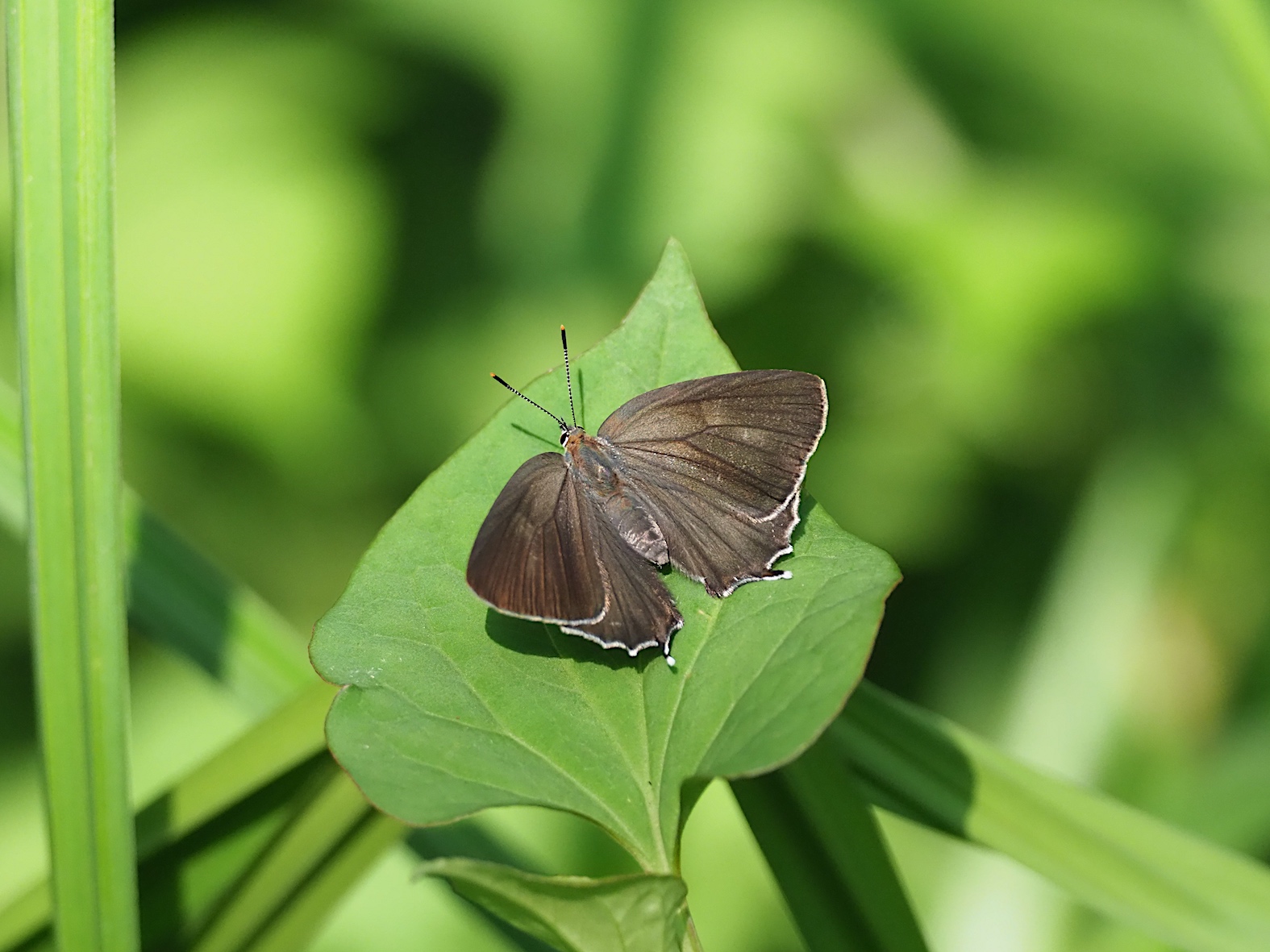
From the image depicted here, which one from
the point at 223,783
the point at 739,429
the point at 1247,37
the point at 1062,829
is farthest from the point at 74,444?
the point at 1247,37

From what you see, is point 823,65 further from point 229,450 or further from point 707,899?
point 707,899

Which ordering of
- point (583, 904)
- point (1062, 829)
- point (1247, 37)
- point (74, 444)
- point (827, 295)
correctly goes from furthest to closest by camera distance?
point (827, 295) < point (1247, 37) < point (1062, 829) < point (74, 444) < point (583, 904)

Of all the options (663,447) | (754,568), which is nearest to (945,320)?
(663,447)

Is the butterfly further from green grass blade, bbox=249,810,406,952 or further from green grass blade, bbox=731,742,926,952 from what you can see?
green grass blade, bbox=249,810,406,952

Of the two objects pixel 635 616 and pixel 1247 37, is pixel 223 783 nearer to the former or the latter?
pixel 635 616

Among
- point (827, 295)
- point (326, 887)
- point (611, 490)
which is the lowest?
point (326, 887)

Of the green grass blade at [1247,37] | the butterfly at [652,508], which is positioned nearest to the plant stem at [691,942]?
the butterfly at [652,508]
